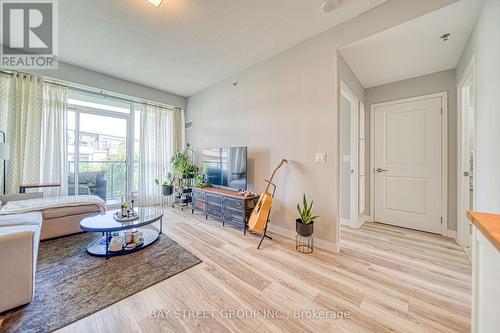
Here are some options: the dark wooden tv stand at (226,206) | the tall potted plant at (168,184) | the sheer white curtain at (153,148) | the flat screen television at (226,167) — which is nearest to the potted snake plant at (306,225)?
the dark wooden tv stand at (226,206)

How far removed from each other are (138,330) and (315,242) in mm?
1980

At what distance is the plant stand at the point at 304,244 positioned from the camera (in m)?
2.30

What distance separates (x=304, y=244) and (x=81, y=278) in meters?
2.34

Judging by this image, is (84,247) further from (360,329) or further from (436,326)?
(436,326)

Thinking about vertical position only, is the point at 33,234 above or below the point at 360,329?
above

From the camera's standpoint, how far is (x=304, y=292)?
5.16 feet

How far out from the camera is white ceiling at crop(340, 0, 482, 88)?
1.78 meters

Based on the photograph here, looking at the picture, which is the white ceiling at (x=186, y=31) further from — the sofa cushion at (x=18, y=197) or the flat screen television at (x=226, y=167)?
the sofa cushion at (x=18, y=197)

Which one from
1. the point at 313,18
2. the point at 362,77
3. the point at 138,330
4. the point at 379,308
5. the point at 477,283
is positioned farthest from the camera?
the point at 362,77

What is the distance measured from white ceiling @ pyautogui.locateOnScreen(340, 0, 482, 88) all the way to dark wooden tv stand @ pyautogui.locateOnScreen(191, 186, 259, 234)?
239cm

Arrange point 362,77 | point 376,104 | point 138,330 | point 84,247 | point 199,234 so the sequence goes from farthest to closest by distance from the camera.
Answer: point 376,104 → point 362,77 → point 199,234 → point 84,247 → point 138,330

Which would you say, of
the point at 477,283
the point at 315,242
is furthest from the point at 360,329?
the point at 315,242

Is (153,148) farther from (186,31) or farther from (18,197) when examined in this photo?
(186,31)

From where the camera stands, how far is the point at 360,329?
123 cm
